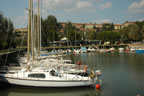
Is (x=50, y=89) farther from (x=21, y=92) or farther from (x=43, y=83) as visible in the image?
(x=21, y=92)

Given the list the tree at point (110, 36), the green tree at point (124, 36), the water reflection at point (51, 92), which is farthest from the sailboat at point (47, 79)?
the tree at point (110, 36)

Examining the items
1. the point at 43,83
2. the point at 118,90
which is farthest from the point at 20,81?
the point at 118,90

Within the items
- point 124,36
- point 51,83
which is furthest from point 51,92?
point 124,36

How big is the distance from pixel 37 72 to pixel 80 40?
98433 millimetres

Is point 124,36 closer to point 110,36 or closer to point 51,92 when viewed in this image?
point 110,36

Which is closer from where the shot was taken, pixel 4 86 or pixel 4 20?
pixel 4 86

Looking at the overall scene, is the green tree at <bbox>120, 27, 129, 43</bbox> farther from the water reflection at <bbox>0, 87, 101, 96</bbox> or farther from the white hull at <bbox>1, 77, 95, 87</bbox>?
the white hull at <bbox>1, 77, 95, 87</bbox>

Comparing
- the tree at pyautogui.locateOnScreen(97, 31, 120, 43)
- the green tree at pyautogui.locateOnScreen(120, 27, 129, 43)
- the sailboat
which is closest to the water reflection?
the sailboat

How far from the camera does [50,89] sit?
1878 centimetres

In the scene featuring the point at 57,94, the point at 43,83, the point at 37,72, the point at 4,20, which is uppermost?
the point at 4,20

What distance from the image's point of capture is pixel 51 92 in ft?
60.5

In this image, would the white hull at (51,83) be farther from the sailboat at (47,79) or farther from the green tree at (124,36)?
the green tree at (124,36)

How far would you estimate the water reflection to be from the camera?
17977 millimetres

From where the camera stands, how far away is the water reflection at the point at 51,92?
59.0 feet
